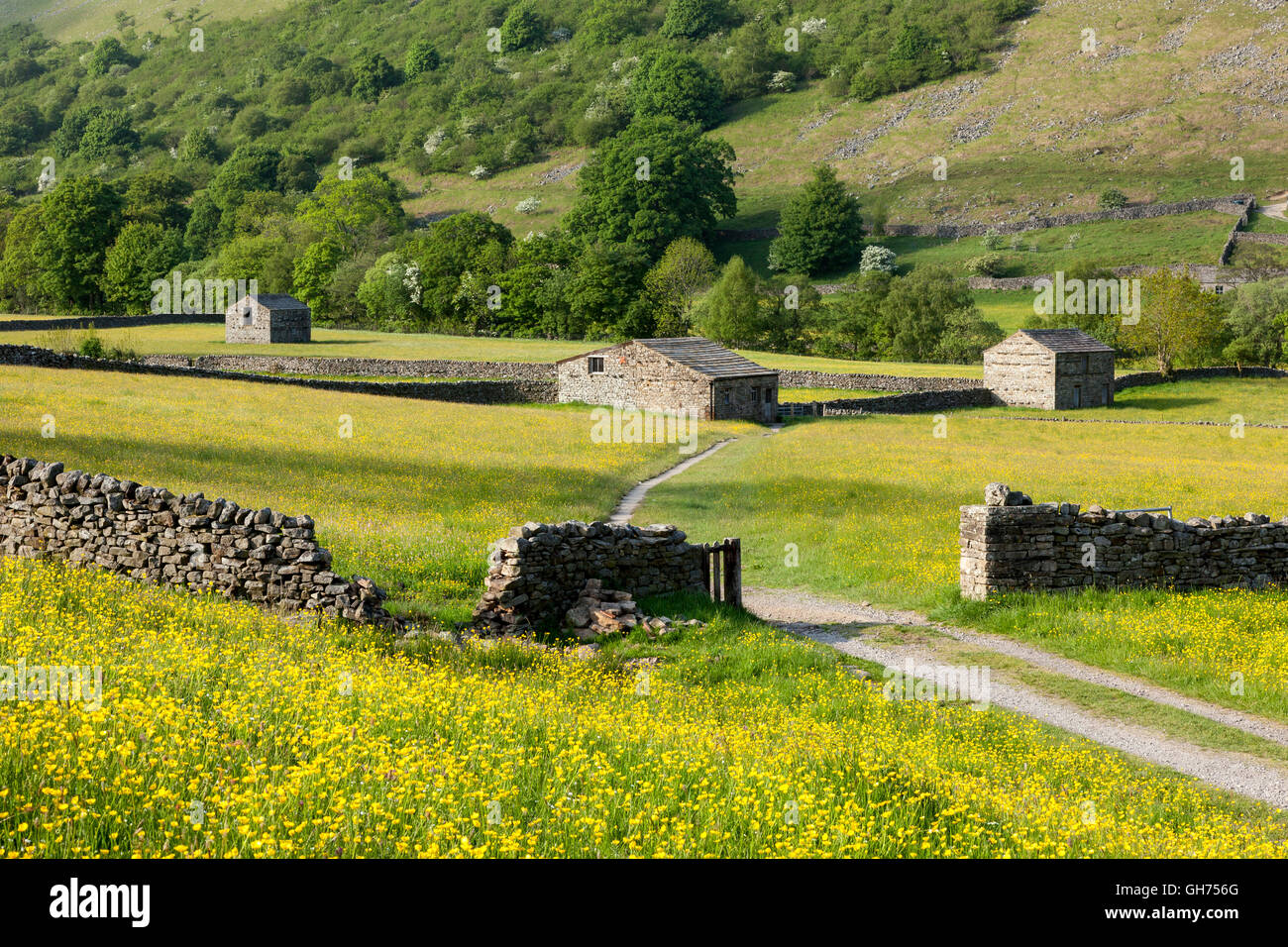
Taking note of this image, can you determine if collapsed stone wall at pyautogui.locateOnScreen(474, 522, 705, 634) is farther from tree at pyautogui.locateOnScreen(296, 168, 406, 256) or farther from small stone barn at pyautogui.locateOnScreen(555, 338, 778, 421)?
tree at pyautogui.locateOnScreen(296, 168, 406, 256)

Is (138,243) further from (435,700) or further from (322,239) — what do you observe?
(435,700)

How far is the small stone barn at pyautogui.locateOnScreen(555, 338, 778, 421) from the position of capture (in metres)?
56.5

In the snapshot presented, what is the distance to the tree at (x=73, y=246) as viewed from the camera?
4747 inches

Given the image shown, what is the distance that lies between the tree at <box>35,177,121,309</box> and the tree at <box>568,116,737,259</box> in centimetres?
5344

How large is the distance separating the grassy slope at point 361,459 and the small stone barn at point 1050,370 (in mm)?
23661

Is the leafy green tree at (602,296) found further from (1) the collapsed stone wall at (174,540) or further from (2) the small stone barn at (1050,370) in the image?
(1) the collapsed stone wall at (174,540)

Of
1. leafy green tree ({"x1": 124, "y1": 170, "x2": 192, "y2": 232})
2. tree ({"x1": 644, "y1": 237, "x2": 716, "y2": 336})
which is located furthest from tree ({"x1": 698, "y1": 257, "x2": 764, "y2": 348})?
leafy green tree ({"x1": 124, "y1": 170, "x2": 192, "y2": 232})

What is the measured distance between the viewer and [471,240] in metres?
109

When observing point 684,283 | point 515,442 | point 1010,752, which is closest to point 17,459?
point 1010,752

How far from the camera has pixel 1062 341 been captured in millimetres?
67625

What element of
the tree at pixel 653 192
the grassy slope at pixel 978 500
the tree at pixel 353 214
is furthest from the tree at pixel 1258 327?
the tree at pixel 353 214

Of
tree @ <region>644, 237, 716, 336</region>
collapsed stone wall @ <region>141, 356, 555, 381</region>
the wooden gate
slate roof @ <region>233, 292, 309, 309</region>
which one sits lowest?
the wooden gate

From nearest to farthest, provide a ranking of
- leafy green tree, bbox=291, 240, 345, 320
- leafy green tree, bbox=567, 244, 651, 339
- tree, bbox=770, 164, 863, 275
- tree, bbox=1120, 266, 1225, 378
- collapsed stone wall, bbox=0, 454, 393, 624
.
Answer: collapsed stone wall, bbox=0, 454, 393, 624 → tree, bbox=1120, 266, 1225, 378 → leafy green tree, bbox=567, 244, 651, 339 → leafy green tree, bbox=291, 240, 345, 320 → tree, bbox=770, 164, 863, 275

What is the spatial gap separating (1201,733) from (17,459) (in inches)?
649
